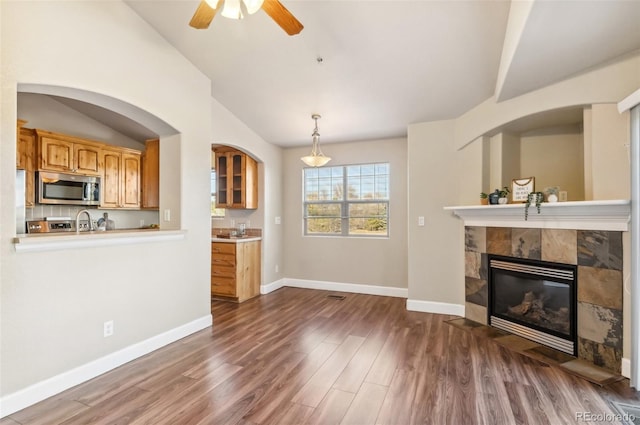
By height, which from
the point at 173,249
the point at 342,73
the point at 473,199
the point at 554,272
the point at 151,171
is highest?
the point at 342,73

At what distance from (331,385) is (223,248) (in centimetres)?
296

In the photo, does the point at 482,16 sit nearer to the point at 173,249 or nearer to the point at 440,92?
the point at 440,92

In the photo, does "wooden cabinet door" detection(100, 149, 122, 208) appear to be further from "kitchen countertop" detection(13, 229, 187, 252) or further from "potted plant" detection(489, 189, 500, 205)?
"potted plant" detection(489, 189, 500, 205)

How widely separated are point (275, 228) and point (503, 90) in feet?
12.8

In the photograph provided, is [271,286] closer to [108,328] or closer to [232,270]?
[232,270]

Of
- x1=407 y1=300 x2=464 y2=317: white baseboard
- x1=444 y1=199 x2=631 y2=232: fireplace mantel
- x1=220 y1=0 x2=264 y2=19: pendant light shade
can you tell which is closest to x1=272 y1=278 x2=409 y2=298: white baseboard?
x1=407 y1=300 x2=464 y2=317: white baseboard

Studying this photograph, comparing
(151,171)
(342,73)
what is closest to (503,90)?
(342,73)

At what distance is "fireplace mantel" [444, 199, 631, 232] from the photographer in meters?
2.57

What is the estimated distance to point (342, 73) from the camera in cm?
349

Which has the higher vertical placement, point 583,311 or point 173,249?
point 173,249

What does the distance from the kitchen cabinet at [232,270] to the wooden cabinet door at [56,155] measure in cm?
234

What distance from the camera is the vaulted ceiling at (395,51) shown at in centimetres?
228

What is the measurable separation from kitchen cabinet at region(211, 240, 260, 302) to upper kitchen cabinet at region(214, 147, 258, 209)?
2.47 feet

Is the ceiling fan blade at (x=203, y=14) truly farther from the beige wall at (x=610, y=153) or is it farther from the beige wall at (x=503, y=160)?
the beige wall at (x=503, y=160)
